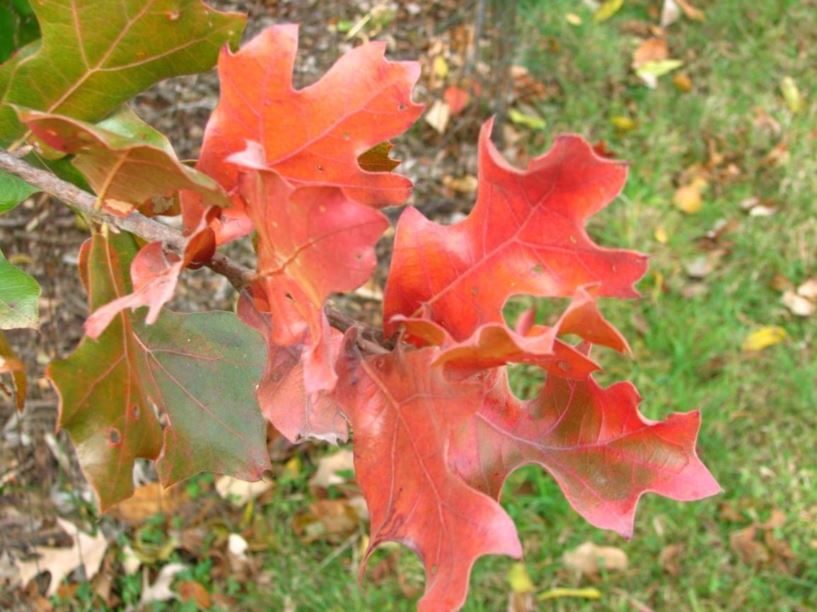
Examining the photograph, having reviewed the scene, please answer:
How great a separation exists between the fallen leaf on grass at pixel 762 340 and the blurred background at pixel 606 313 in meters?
0.01

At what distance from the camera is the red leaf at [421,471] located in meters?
0.64

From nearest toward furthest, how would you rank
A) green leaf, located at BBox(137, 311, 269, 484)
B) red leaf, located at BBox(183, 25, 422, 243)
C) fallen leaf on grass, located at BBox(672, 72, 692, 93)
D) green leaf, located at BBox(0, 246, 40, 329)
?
1. red leaf, located at BBox(183, 25, 422, 243)
2. green leaf, located at BBox(137, 311, 269, 484)
3. green leaf, located at BBox(0, 246, 40, 329)
4. fallen leaf on grass, located at BBox(672, 72, 692, 93)

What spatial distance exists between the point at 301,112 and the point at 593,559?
2.03 meters

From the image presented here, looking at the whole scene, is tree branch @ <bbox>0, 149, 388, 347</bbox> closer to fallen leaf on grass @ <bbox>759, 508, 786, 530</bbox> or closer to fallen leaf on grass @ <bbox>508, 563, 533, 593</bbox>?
fallen leaf on grass @ <bbox>508, 563, 533, 593</bbox>

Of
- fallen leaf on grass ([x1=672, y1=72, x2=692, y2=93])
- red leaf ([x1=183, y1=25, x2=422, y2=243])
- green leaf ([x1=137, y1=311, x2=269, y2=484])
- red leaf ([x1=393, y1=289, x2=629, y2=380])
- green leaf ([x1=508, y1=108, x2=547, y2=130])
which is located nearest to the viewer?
red leaf ([x1=393, y1=289, x2=629, y2=380])

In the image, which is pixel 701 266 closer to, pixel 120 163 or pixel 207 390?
pixel 207 390

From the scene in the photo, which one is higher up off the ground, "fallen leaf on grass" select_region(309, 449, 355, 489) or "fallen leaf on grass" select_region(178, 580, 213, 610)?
"fallen leaf on grass" select_region(309, 449, 355, 489)

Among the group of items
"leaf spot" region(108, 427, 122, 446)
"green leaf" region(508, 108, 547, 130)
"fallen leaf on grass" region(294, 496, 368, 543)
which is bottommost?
"fallen leaf on grass" region(294, 496, 368, 543)

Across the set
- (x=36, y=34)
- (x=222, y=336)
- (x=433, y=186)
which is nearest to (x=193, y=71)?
(x=222, y=336)

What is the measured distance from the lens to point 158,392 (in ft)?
2.72

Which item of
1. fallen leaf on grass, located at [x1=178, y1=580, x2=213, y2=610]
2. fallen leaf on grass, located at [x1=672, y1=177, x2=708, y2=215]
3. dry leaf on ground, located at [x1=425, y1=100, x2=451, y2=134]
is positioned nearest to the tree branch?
fallen leaf on grass, located at [x1=178, y1=580, x2=213, y2=610]

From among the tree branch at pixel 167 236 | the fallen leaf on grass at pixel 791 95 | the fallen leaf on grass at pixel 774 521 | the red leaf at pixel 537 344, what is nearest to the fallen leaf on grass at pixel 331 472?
the fallen leaf on grass at pixel 774 521

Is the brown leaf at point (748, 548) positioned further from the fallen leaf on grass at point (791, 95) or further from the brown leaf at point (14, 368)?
the brown leaf at point (14, 368)

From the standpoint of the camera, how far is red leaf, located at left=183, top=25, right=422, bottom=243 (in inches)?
28.0
